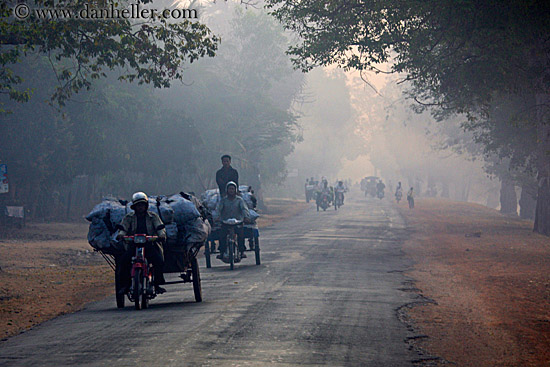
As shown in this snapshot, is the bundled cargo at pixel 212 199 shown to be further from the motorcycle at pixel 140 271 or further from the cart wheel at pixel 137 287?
the cart wheel at pixel 137 287

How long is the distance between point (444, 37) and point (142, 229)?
14.2m

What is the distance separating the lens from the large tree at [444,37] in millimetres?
19359

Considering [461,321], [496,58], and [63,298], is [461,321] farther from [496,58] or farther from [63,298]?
[496,58]

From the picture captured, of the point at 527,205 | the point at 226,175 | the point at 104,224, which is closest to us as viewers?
the point at 104,224

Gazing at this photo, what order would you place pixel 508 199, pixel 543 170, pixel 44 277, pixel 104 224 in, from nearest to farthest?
pixel 104 224 → pixel 44 277 → pixel 543 170 → pixel 508 199

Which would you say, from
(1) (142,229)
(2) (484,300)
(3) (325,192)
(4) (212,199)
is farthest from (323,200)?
(1) (142,229)

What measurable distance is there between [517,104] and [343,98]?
82121 millimetres

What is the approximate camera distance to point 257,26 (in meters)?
57.7

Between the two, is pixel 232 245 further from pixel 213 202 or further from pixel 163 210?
pixel 163 210

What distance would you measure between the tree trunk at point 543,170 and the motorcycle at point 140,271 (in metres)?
20.4

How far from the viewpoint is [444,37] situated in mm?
22031

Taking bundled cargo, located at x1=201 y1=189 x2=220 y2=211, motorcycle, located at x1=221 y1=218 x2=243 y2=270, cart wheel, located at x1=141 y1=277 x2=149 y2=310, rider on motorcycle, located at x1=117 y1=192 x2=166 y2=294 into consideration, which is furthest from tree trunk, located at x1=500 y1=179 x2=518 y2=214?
cart wheel, located at x1=141 y1=277 x2=149 y2=310

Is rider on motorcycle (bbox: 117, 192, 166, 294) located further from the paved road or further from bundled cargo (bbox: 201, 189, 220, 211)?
bundled cargo (bbox: 201, 189, 220, 211)

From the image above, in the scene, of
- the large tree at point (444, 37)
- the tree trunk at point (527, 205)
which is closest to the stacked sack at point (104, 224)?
the large tree at point (444, 37)
